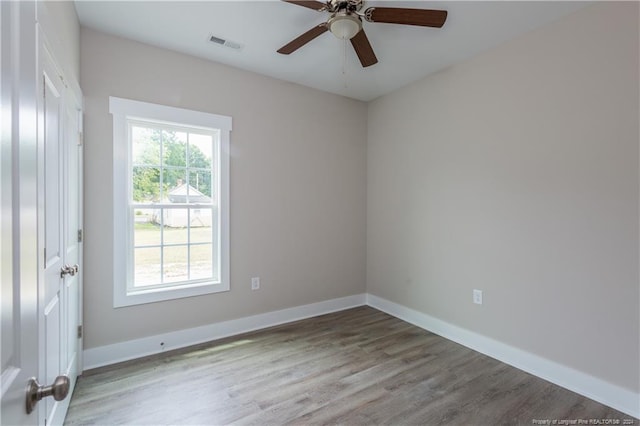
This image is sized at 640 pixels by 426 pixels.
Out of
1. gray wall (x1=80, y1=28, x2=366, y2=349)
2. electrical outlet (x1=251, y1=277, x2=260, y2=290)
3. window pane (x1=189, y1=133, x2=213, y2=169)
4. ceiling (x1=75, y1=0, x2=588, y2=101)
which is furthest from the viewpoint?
electrical outlet (x1=251, y1=277, x2=260, y2=290)

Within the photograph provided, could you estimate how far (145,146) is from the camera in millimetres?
2750

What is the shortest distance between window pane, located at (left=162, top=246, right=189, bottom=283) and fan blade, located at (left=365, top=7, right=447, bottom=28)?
2477 millimetres

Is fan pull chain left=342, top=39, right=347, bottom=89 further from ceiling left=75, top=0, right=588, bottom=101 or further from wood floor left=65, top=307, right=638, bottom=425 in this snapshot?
wood floor left=65, top=307, right=638, bottom=425

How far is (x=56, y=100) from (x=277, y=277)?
7.88ft

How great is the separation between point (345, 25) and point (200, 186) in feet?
6.47

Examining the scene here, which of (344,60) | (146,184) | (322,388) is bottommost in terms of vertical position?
(322,388)

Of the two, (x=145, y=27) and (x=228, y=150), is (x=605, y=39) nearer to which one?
(x=228, y=150)

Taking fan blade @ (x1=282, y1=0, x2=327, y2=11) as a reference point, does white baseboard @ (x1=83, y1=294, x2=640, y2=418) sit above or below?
below

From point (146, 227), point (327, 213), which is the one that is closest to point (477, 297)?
point (327, 213)

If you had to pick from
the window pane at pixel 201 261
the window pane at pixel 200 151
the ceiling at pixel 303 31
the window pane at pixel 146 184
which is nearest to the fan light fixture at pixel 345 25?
the ceiling at pixel 303 31

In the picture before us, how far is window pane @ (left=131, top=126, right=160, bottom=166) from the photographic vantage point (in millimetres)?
2705

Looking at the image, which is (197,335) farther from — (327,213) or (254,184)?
(327,213)

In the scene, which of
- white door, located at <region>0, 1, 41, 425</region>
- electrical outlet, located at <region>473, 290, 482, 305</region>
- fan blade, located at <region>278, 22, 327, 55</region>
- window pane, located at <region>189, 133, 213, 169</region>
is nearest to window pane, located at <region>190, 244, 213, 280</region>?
window pane, located at <region>189, 133, 213, 169</region>

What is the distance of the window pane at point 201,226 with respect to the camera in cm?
298
